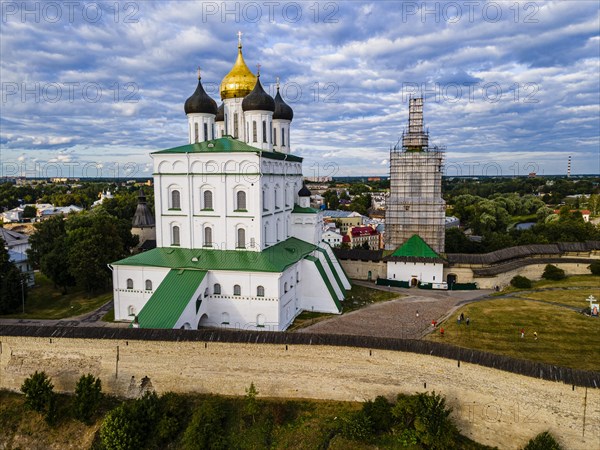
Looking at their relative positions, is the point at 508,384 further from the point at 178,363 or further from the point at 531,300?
the point at 531,300

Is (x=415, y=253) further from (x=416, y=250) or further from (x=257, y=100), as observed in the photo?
(x=257, y=100)

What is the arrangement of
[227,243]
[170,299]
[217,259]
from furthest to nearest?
[227,243]
[217,259]
[170,299]

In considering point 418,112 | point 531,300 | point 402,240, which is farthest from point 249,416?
point 418,112

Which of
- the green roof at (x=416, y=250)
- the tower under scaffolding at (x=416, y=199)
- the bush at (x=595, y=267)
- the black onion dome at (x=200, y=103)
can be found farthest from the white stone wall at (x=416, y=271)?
the black onion dome at (x=200, y=103)

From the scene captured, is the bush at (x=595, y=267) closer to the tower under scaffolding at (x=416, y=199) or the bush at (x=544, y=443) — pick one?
the tower under scaffolding at (x=416, y=199)

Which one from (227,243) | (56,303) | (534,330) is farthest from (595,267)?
(56,303)

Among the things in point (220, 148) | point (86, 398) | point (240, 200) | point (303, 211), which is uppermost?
point (220, 148)
